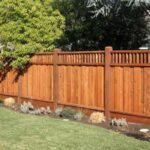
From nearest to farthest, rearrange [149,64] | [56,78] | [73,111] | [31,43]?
[149,64]
[73,111]
[56,78]
[31,43]

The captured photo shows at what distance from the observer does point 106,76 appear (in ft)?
42.7

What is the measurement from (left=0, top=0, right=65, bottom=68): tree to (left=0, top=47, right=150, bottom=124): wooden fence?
57 centimetres

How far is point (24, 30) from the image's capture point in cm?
1733

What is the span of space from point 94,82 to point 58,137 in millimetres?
3369

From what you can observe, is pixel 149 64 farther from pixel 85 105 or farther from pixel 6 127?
pixel 6 127

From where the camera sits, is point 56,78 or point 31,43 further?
point 31,43

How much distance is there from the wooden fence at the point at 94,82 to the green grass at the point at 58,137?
1.12m

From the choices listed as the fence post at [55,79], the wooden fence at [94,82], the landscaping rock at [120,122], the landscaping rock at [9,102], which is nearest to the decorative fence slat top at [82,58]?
the wooden fence at [94,82]

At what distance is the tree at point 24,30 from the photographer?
17047 mm

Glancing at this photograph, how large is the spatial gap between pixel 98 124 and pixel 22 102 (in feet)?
18.2

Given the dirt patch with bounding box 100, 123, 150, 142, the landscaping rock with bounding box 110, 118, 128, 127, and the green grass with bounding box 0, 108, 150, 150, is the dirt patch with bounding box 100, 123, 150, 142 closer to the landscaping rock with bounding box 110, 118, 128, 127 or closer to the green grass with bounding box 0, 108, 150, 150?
the landscaping rock with bounding box 110, 118, 128, 127

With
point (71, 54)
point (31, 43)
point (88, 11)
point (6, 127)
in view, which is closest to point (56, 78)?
point (71, 54)

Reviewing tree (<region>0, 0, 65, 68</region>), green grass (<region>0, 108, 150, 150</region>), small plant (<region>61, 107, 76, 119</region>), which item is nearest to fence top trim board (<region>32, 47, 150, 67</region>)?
tree (<region>0, 0, 65, 68</region>)

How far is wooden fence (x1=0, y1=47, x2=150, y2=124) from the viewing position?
1205 cm
